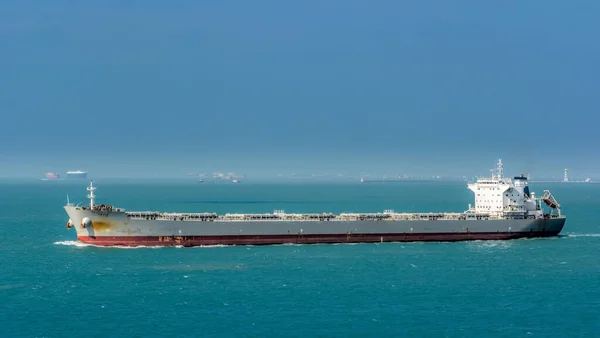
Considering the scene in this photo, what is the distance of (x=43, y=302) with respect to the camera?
46312mm

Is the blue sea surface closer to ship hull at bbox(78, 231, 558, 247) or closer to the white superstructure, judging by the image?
ship hull at bbox(78, 231, 558, 247)

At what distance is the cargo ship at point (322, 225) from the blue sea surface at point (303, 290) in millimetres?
1663

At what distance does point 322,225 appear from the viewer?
71.2m

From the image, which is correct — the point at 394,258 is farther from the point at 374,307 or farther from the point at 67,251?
the point at 67,251

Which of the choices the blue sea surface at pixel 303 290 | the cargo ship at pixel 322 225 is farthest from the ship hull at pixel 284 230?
the blue sea surface at pixel 303 290

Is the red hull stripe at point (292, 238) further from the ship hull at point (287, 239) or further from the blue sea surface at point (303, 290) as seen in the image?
the blue sea surface at point (303, 290)

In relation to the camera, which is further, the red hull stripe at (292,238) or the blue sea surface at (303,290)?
the red hull stripe at (292,238)

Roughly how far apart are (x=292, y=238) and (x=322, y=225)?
133 inches

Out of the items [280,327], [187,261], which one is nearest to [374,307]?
[280,327]

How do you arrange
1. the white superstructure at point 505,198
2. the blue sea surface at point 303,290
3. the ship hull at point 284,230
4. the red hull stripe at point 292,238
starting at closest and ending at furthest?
the blue sea surface at point 303,290, the ship hull at point 284,230, the red hull stripe at point 292,238, the white superstructure at point 505,198

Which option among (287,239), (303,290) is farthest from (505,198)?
(303,290)

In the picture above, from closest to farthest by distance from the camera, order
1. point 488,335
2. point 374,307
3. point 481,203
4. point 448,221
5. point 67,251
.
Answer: point 488,335, point 374,307, point 67,251, point 448,221, point 481,203

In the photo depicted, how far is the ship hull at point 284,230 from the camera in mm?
67375

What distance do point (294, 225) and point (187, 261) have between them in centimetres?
1393
